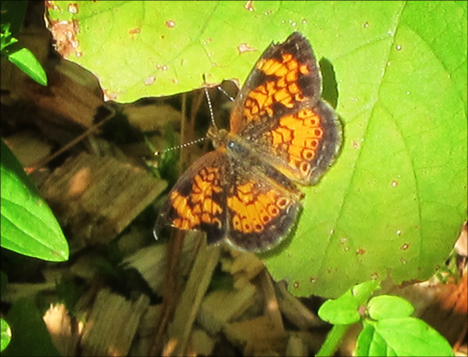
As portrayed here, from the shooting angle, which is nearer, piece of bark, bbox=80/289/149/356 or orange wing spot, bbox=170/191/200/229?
orange wing spot, bbox=170/191/200/229

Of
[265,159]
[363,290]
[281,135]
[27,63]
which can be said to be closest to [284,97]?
[281,135]

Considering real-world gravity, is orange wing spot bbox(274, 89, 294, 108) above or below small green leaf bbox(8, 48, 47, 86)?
above

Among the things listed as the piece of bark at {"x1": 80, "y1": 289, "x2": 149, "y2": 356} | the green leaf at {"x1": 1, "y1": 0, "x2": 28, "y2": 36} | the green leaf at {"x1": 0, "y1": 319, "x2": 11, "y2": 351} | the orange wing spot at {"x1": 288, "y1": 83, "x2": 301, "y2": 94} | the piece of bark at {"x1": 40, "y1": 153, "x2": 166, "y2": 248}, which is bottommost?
the piece of bark at {"x1": 80, "y1": 289, "x2": 149, "y2": 356}

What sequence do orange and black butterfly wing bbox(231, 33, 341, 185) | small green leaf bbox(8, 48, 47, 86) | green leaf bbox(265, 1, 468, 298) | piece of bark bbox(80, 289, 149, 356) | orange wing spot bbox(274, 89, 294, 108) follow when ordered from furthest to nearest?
piece of bark bbox(80, 289, 149, 356) → orange wing spot bbox(274, 89, 294, 108) → small green leaf bbox(8, 48, 47, 86) → orange and black butterfly wing bbox(231, 33, 341, 185) → green leaf bbox(265, 1, 468, 298)

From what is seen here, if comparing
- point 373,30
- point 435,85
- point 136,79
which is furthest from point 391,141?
point 136,79

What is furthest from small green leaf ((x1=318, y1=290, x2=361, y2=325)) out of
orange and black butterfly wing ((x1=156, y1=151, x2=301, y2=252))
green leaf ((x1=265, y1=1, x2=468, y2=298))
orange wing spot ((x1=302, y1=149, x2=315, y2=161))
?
orange wing spot ((x1=302, y1=149, x2=315, y2=161))

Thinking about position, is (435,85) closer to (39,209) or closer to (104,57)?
(104,57)

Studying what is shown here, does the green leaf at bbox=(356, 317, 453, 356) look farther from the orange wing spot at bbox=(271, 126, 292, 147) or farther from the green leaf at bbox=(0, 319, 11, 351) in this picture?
the green leaf at bbox=(0, 319, 11, 351)
